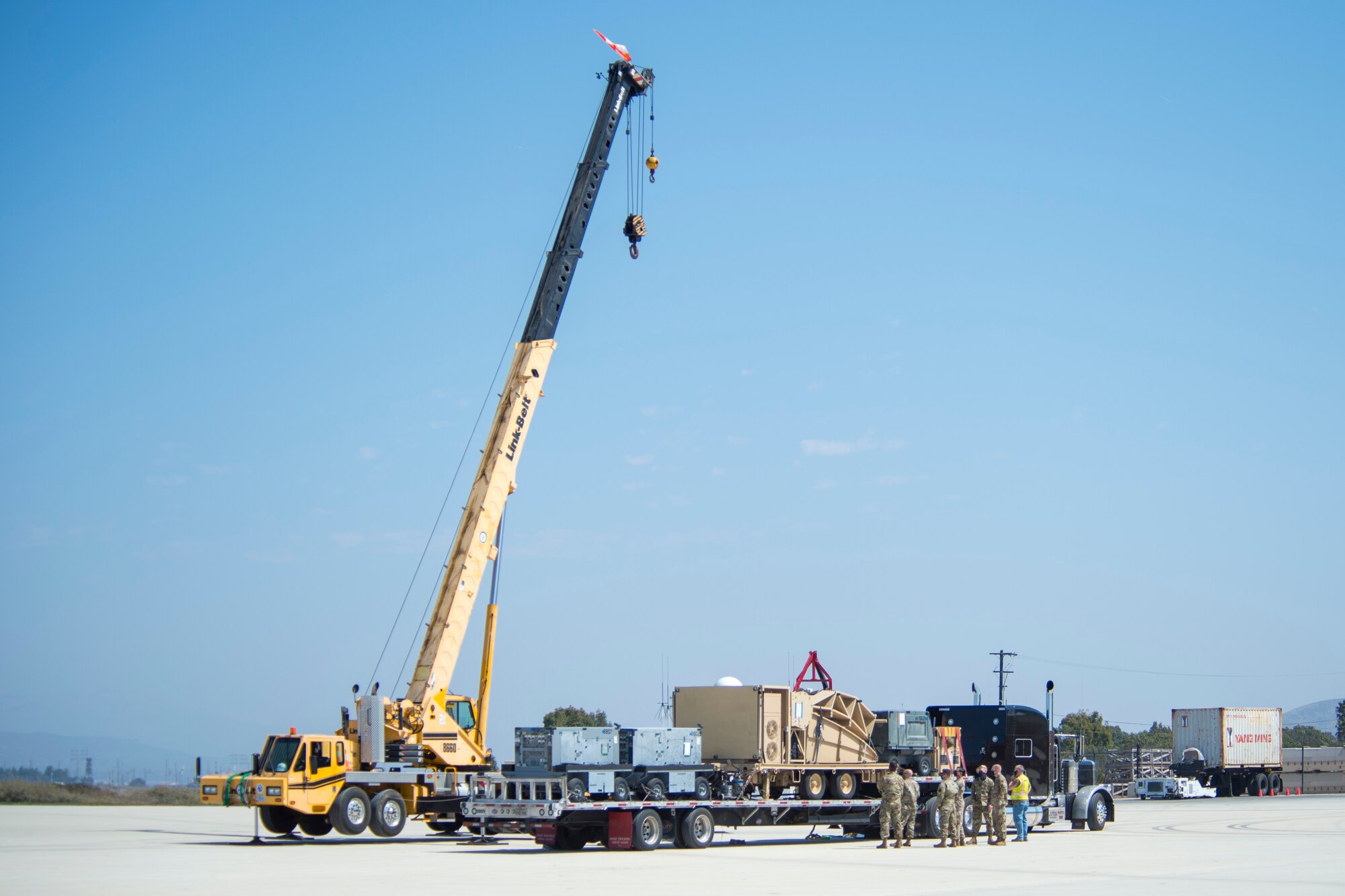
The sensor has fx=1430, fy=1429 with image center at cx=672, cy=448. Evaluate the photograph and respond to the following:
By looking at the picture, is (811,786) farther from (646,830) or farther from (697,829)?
(646,830)

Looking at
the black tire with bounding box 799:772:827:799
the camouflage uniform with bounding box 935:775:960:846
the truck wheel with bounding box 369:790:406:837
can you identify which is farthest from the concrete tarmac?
the black tire with bounding box 799:772:827:799

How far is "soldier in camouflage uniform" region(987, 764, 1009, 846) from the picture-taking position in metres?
27.8

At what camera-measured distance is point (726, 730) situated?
28.9 meters

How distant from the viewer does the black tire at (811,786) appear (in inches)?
1144

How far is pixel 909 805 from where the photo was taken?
27078mm

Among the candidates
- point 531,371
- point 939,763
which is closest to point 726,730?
point 939,763

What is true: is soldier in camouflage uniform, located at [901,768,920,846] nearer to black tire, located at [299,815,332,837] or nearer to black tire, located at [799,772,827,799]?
black tire, located at [799,772,827,799]

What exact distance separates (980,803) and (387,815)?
1201 cm

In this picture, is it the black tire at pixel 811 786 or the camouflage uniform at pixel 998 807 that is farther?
the black tire at pixel 811 786

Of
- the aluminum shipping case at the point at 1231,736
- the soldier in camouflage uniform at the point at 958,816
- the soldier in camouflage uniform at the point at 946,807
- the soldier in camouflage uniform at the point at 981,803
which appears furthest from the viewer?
the aluminum shipping case at the point at 1231,736

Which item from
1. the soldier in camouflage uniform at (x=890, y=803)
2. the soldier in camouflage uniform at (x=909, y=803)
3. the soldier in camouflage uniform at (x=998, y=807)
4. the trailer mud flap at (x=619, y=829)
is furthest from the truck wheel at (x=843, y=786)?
the trailer mud flap at (x=619, y=829)

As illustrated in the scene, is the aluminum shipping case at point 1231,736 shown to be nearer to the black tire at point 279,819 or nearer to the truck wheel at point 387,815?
the truck wheel at point 387,815

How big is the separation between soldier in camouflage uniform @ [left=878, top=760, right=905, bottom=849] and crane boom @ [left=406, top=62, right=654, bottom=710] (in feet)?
30.9

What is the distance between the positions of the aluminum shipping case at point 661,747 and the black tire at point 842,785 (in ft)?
11.3
